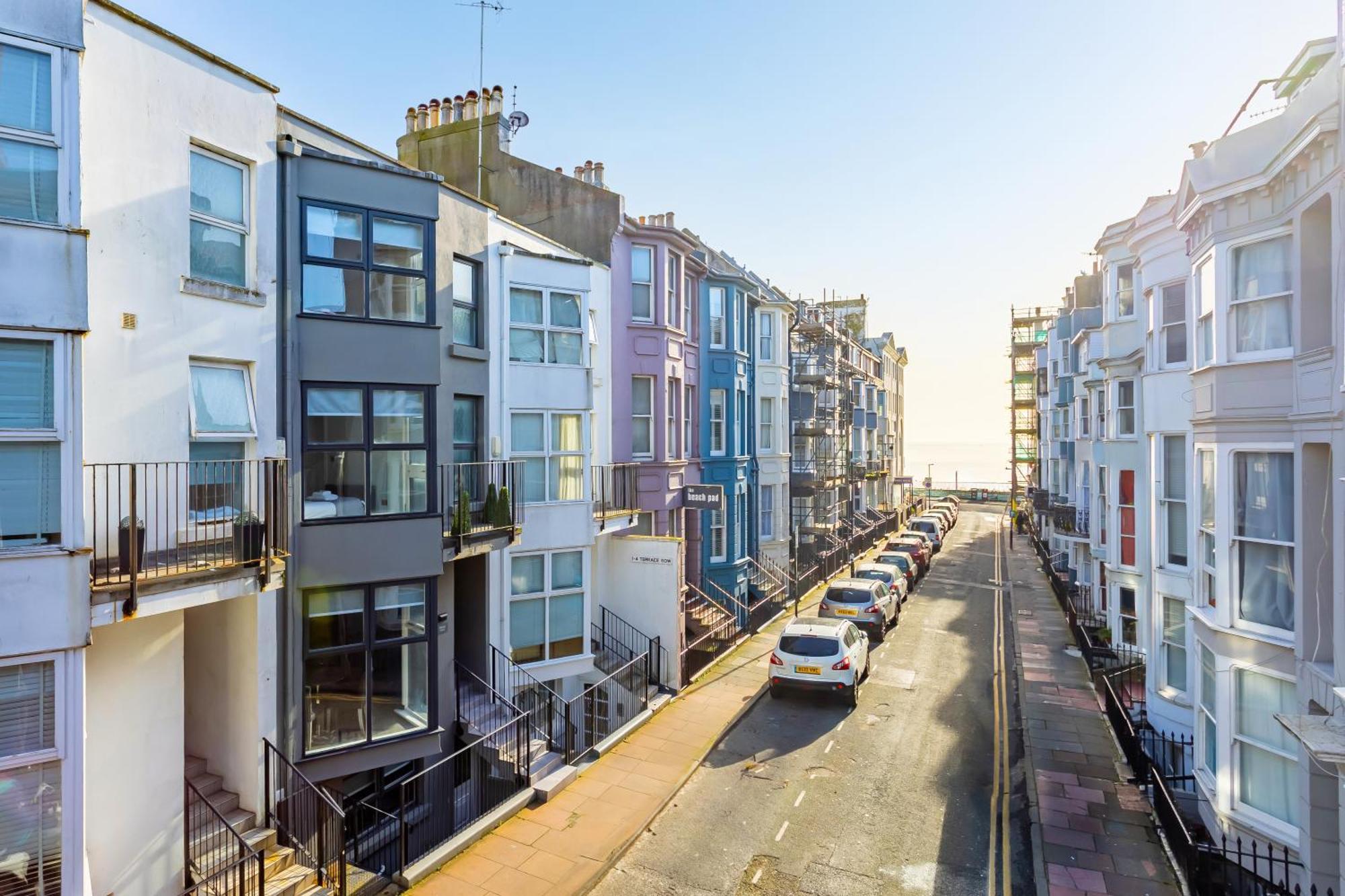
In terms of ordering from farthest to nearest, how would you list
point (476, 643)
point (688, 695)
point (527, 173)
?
point (527, 173) < point (688, 695) < point (476, 643)

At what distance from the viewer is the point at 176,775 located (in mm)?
7895

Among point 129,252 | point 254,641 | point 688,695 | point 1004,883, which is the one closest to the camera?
point 129,252

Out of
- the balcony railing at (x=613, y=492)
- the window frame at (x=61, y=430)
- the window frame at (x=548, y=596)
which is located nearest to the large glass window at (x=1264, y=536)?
the window frame at (x=548, y=596)

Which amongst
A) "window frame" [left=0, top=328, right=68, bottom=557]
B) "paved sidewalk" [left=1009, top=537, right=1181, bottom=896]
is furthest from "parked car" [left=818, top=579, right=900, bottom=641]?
"window frame" [left=0, top=328, right=68, bottom=557]

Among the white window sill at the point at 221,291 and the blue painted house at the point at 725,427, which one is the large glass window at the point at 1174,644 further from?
the white window sill at the point at 221,291

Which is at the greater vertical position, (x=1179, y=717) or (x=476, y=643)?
(x=476, y=643)

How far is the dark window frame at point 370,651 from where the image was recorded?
9570mm

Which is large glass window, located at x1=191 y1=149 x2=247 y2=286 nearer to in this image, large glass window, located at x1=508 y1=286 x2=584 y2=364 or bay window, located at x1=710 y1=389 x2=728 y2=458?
large glass window, located at x1=508 y1=286 x2=584 y2=364

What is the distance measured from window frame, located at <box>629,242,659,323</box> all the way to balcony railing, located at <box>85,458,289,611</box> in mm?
11866

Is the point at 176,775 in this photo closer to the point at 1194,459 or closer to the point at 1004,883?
the point at 1004,883

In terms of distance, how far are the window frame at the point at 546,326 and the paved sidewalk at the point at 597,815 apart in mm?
7645

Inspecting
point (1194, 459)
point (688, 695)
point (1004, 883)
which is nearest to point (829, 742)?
point (688, 695)

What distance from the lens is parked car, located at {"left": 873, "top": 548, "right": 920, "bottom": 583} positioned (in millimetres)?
30703

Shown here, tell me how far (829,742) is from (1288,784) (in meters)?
7.31
